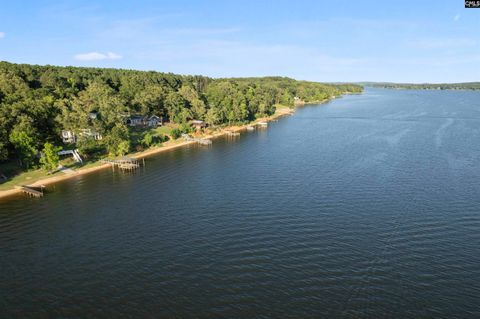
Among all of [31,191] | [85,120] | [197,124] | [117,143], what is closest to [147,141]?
[117,143]

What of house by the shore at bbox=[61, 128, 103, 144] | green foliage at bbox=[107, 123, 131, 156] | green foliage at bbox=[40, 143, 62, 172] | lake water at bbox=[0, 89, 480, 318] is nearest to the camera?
lake water at bbox=[0, 89, 480, 318]

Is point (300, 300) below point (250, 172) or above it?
below

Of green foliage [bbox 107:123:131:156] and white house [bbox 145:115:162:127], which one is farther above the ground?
white house [bbox 145:115:162:127]

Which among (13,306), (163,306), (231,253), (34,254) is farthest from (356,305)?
(34,254)

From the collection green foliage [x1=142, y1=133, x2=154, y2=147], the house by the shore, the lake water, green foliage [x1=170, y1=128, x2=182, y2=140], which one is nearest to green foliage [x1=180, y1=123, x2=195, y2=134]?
green foliage [x1=170, y1=128, x2=182, y2=140]

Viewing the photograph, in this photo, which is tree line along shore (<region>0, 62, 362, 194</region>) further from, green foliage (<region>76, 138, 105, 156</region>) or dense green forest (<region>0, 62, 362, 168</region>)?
green foliage (<region>76, 138, 105, 156</region>)

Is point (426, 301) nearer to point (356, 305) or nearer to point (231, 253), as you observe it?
point (356, 305)

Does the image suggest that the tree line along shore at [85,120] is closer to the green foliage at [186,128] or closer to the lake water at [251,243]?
the green foliage at [186,128]

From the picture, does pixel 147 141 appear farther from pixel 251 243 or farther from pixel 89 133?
pixel 251 243

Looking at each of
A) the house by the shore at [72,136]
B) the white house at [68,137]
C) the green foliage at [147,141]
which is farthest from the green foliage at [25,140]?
the green foliage at [147,141]
